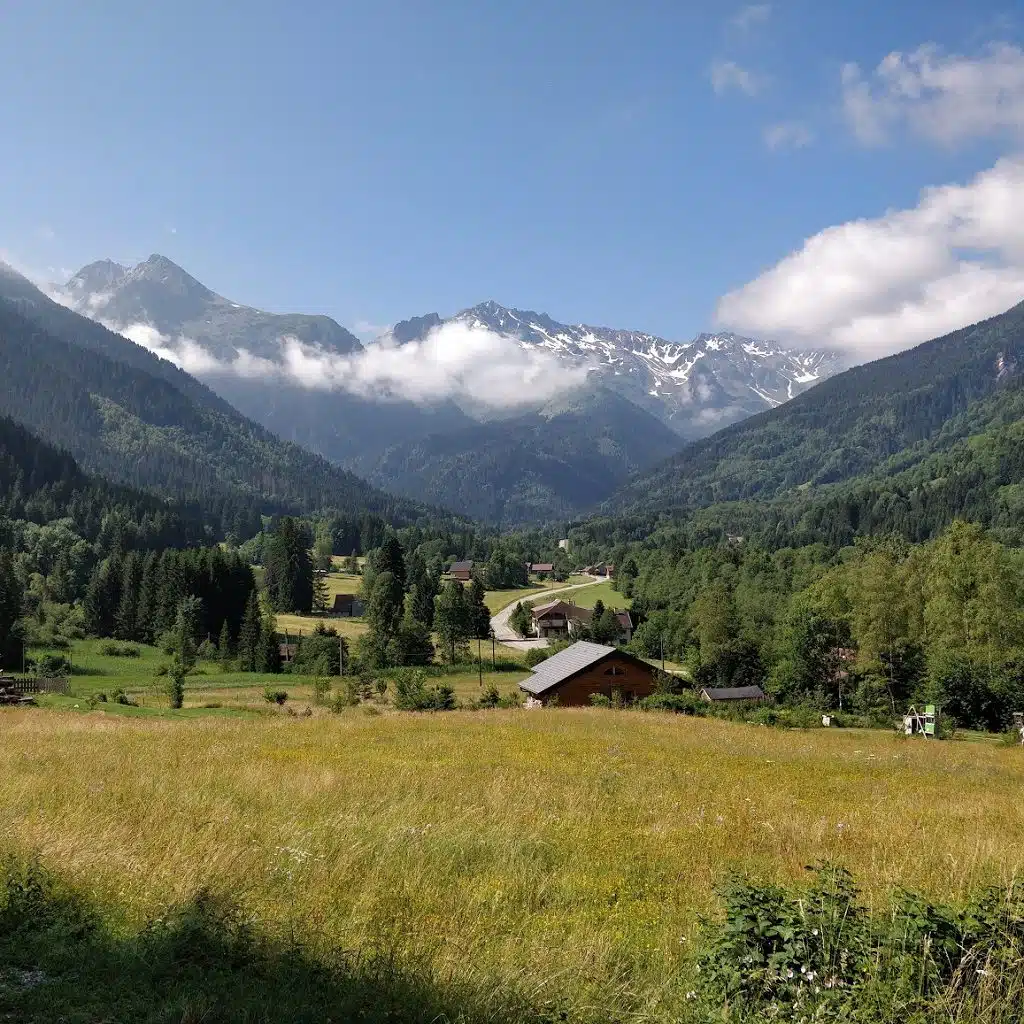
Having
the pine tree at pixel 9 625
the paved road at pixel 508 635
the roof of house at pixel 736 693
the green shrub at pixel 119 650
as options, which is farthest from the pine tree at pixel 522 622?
the pine tree at pixel 9 625

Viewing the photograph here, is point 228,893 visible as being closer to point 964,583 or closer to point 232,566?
point 964,583

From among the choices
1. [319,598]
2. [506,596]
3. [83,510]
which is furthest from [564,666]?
[83,510]

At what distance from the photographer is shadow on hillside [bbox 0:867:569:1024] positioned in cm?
541

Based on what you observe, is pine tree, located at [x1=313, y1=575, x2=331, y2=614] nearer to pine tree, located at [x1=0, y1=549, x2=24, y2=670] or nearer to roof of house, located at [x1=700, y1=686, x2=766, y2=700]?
pine tree, located at [x1=0, y1=549, x2=24, y2=670]

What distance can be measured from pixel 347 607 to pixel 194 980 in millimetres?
141602

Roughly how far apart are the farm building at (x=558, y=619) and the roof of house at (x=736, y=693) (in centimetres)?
5050

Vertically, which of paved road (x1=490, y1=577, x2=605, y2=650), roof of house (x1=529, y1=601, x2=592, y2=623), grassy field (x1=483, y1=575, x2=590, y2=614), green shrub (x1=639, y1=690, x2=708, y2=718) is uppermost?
grassy field (x1=483, y1=575, x2=590, y2=614)

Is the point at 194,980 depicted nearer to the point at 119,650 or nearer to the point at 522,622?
the point at 119,650

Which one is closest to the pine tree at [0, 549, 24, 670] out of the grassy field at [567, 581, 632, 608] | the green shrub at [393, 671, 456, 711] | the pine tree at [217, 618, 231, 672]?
the pine tree at [217, 618, 231, 672]

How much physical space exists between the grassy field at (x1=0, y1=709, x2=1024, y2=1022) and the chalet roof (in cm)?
3628

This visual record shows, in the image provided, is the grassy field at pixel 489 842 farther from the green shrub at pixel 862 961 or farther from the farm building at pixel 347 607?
the farm building at pixel 347 607

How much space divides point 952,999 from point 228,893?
630cm

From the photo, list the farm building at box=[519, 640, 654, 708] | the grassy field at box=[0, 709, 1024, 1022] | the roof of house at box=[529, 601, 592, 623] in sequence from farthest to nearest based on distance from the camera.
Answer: the roof of house at box=[529, 601, 592, 623], the farm building at box=[519, 640, 654, 708], the grassy field at box=[0, 709, 1024, 1022]

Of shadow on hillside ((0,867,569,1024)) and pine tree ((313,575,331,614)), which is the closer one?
shadow on hillside ((0,867,569,1024))
